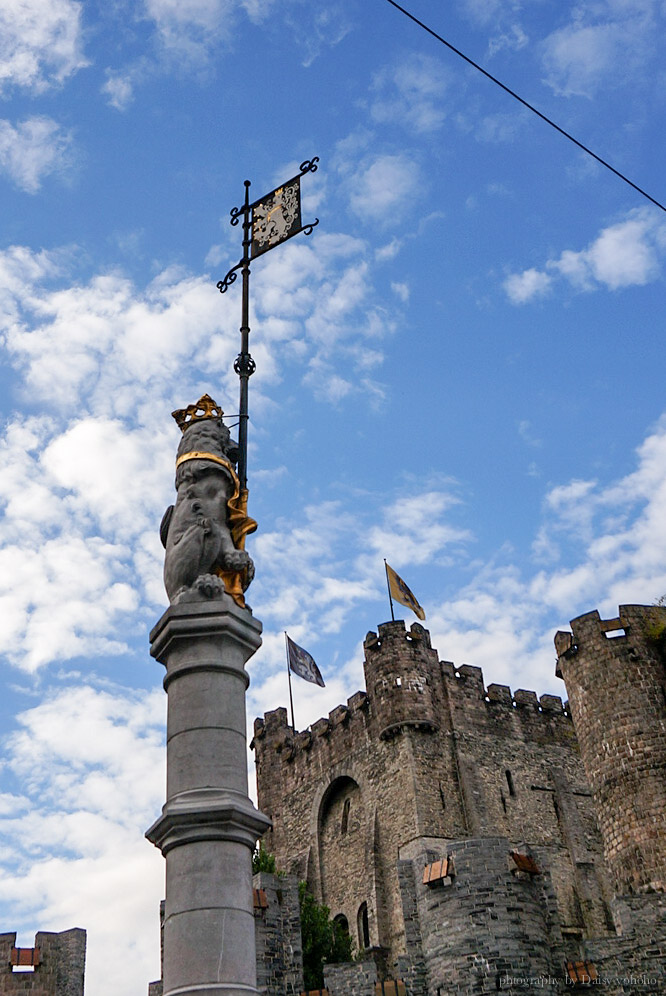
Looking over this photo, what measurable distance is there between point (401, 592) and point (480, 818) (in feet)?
24.8

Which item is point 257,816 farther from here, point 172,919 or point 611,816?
point 611,816

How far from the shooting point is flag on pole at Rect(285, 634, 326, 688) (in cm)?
3472

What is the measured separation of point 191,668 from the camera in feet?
20.7

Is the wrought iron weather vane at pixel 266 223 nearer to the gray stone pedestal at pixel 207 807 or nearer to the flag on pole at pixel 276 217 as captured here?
the flag on pole at pixel 276 217

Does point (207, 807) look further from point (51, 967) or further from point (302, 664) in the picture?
point (302, 664)

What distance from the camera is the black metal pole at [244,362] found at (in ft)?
24.7

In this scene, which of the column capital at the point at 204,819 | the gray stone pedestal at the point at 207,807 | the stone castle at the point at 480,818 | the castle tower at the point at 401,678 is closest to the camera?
the gray stone pedestal at the point at 207,807

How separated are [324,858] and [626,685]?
1770cm

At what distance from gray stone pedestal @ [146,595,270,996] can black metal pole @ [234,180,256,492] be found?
121cm

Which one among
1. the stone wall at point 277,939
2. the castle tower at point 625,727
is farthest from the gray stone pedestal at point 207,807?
the castle tower at point 625,727

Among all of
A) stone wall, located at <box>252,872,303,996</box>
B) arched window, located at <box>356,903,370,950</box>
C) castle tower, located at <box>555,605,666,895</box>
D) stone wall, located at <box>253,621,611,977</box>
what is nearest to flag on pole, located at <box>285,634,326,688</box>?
stone wall, located at <box>253,621,611,977</box>

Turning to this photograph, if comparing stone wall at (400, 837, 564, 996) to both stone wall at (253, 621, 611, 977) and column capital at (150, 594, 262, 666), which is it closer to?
column capital at (150, 594, 262, 666)

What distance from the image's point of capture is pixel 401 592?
35188 mm

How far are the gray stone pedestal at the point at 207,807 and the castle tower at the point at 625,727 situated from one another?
1420 cm
